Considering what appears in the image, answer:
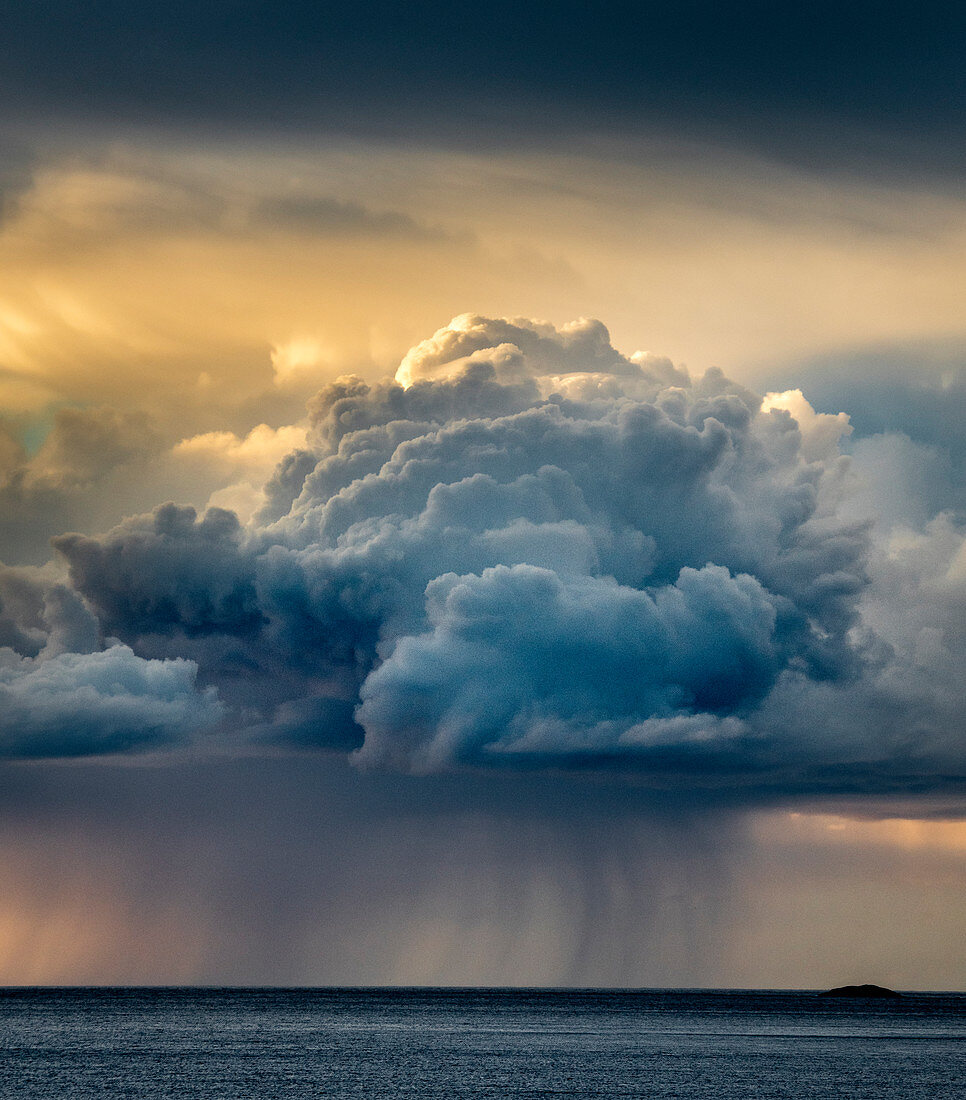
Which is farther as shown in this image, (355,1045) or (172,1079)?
(355,1045)

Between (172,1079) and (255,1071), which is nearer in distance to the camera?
(172,1079)

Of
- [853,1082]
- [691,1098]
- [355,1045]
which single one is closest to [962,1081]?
[853,1082]

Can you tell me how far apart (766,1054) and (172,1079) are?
8933 cm

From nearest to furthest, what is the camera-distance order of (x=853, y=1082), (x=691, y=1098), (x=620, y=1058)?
(x=691, y=1098), (x=853, y=1082), (x=620, y=1058)

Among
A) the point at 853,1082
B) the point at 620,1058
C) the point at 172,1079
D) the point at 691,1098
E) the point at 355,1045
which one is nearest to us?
the point at 691,1098

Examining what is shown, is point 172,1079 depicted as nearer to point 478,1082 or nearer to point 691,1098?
point 478,1082

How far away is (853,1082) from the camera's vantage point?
464ft

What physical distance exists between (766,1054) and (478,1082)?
65896 millimetres

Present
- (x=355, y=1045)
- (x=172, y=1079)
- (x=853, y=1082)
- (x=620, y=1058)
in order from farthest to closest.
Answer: (x=355, y=1045) → (x=620, y=1058) → (x=853, y=1082) → (x=172, y=1079)

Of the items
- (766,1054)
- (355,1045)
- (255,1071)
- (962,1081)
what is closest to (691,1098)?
(962,1081)

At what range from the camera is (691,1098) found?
122 m

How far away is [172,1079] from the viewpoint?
5182 inches

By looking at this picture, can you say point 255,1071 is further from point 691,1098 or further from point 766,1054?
point 766,1054

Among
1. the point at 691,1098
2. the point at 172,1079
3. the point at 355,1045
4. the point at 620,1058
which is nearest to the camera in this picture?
the point at 691,1098
